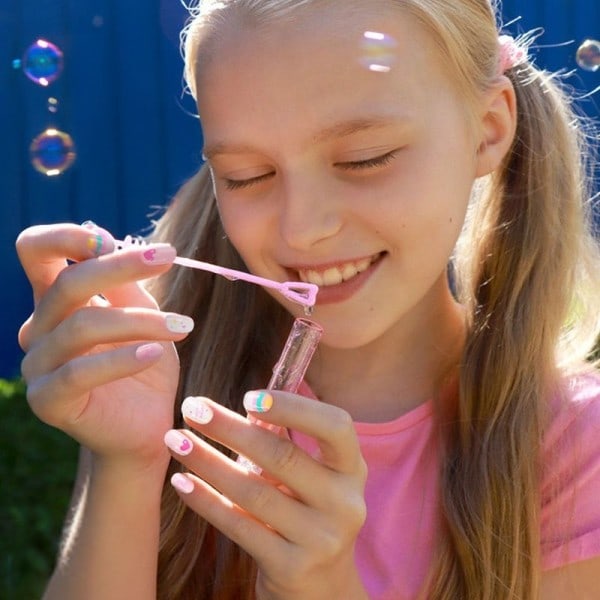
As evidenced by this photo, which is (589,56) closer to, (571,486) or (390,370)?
(390,370)

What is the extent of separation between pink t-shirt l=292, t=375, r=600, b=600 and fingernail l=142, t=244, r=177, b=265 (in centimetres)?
67

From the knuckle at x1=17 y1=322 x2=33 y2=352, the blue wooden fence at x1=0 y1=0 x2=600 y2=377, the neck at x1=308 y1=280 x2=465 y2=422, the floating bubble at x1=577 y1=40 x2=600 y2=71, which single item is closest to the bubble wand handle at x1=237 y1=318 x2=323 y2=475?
the knuckle at x1=17 y1=322 x2=33 y2=352

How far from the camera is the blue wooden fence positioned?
4469mm

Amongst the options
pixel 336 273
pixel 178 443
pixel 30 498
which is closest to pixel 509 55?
pixel 336 273

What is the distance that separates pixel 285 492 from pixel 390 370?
63 cm

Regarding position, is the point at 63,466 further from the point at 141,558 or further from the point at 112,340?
the point at 112,340

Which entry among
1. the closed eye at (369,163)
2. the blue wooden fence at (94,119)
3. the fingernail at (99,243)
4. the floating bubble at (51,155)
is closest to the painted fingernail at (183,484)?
the fingernail at (99,243)

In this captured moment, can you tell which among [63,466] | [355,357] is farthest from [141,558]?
[63,466]

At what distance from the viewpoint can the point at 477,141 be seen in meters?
1.84

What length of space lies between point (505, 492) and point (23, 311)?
10.3ft

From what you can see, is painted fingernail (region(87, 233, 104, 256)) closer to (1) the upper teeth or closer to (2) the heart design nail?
(2) the heart design nail

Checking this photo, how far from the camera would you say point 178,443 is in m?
1.42

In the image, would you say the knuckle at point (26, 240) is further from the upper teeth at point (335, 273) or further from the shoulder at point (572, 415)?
the shoulder at point (572, 415)

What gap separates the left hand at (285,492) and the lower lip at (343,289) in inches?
13.1
